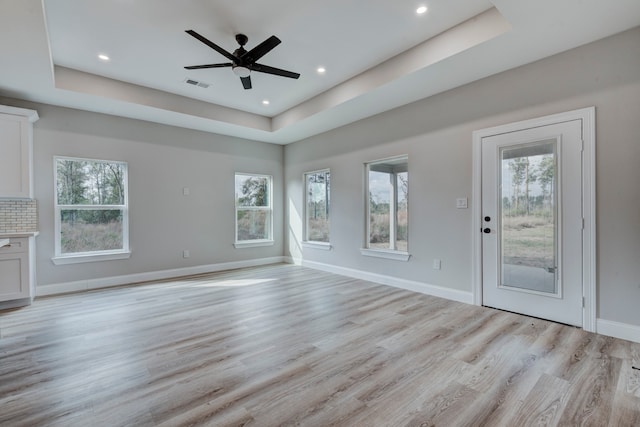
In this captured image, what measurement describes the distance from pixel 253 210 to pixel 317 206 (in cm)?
141

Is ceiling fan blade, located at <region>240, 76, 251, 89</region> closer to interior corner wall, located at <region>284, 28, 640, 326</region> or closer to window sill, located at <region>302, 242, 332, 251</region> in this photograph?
interior corner wall, located at <region>284, 28, 640, 326</region>

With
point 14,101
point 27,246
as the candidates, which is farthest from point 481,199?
point 14,101

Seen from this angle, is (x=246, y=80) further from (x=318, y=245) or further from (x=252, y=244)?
(x=252, y=244)

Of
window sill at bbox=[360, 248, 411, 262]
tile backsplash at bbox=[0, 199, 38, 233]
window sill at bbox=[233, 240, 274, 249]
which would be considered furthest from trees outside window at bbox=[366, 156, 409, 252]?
tile backsplash at bbox=[0, 199, 38, 233]

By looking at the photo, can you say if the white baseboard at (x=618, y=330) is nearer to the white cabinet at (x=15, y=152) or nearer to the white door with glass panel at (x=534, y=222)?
the white door with glass panel at (x=534, y=222)

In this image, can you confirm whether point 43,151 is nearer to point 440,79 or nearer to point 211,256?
point 211,256

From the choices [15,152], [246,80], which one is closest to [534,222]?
[246,80]

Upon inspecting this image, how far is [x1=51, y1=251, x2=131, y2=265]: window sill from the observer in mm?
4449

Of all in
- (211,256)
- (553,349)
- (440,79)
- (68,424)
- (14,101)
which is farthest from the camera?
(211,256)

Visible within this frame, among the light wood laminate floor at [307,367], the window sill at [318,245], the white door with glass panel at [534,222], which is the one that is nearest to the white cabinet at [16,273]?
the light wood laminate floor at [307,367]

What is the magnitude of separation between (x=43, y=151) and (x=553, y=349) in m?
6.46

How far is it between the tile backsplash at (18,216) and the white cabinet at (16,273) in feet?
1.54

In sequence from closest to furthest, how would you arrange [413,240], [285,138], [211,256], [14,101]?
[14,101], [413,240], [211,256], [285,138]

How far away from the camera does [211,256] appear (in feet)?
19.4
